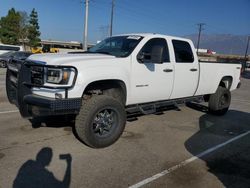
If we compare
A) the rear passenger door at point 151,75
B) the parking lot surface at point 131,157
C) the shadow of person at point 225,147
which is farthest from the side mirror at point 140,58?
the shadow of person at point 225,147

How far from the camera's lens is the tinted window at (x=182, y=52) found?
6499mm

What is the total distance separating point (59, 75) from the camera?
436 centimetres

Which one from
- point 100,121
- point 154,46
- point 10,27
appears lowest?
point 100,121

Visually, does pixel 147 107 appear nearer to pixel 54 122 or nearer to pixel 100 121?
pixel 100 121

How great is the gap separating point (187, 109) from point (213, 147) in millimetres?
3556

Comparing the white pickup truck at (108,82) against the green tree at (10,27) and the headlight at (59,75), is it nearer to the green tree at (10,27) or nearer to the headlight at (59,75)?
the headlight at (59,75)

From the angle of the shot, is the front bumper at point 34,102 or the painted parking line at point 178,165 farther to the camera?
the front bumper at point 34,102

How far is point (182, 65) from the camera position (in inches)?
257

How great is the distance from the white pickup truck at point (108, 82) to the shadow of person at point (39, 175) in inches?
27.5

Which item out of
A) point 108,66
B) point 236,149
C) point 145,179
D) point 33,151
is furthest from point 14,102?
point 236,149

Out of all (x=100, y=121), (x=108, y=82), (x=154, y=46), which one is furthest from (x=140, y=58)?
(x=100, y=121)

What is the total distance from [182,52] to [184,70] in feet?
1.49

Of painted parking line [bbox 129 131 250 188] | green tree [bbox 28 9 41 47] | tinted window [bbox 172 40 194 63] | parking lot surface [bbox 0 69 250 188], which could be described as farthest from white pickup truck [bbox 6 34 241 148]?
green tree [bbox 28 9 41 47]

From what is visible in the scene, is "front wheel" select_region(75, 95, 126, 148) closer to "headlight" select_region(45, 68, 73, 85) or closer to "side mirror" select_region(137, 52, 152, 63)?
"headlight" select_region(45, 68, 73, 85)
